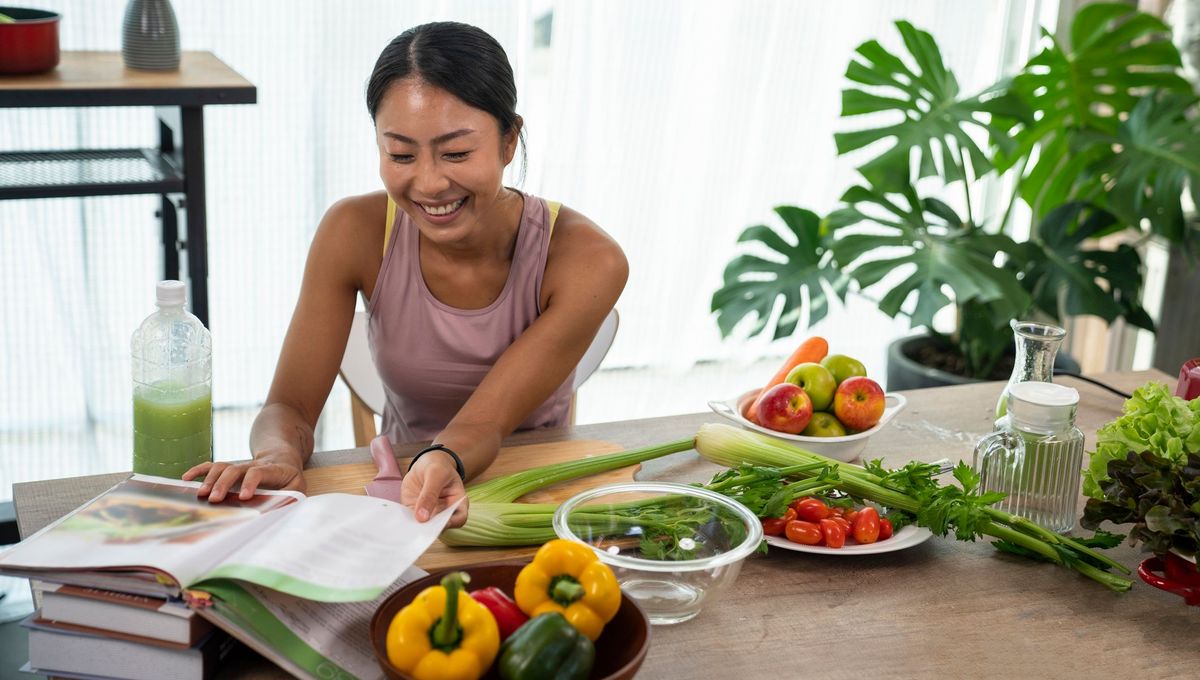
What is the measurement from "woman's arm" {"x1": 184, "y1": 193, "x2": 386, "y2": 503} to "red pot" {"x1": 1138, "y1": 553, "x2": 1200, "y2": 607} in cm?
107

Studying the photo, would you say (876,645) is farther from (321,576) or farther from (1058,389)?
(321,576)

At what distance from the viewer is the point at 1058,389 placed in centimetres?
143

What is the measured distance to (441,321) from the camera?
1860mm

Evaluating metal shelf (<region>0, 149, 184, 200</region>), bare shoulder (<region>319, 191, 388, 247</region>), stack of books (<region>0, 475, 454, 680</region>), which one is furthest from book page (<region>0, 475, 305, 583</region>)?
metal shelf (<region>0, 149, 184, 200</region>)

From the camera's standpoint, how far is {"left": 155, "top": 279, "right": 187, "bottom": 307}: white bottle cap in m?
1.41

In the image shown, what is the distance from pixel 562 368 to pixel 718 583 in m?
0.62

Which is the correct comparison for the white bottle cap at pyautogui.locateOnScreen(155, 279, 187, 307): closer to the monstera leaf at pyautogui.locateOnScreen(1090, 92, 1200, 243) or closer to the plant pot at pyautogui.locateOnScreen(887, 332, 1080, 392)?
the plant pot at pyautogui.locateOnScreen(887, 332, 1080, 392)

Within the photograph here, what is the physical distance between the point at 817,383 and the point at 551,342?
1.28ft

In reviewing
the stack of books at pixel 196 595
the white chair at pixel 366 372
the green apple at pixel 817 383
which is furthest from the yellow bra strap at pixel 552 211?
the stack of books at pixel 196 595

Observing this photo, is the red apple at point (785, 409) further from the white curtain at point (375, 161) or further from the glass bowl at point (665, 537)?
the white curtain at point (375, 161)

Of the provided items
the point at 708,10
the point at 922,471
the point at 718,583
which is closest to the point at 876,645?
the point at 718,583

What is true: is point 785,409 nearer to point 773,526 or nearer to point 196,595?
point 773,526

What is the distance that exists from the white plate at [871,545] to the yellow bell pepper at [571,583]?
38cm

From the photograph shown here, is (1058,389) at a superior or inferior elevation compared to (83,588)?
superior
